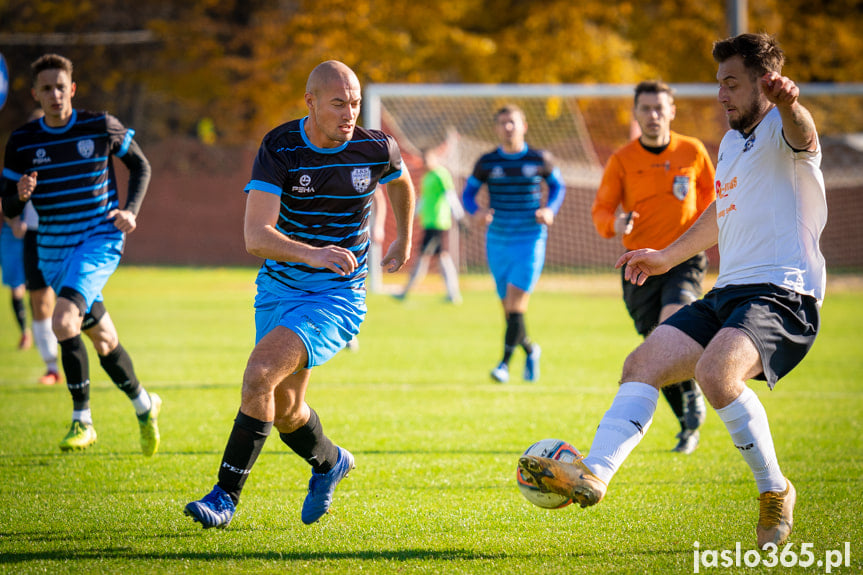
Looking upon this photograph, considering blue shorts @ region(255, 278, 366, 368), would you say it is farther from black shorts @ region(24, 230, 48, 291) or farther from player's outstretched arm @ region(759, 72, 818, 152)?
black shorts @ region(24, 230, 48, 291)

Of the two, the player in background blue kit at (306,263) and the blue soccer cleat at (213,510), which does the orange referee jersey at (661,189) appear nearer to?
the player in background blue kit at (306,263)

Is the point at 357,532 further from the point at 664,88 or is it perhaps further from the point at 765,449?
the point at 664,88

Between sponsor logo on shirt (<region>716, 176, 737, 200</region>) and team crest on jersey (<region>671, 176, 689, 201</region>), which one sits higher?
sponsor logo on shirt (<region>716, 176, 737, 200</region>)

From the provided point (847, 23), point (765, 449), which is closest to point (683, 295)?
point (765, 449)

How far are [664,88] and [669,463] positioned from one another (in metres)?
2.50

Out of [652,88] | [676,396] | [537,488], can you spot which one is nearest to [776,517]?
[537,488]

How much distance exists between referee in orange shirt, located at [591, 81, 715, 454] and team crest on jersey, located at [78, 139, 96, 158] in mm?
3469

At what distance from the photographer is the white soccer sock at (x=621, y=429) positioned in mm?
3768

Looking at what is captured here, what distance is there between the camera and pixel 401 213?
16.3 feet

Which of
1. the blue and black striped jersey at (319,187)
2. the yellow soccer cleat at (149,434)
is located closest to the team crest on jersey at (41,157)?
the yellow soccer cleat at (149,434)

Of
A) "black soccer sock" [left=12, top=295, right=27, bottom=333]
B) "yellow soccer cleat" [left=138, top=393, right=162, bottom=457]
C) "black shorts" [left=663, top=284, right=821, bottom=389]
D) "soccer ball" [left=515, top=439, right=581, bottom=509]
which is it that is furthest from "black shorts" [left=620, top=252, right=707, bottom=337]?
"black soccer sock" [left=12, top=295, right=27, bottom=333]

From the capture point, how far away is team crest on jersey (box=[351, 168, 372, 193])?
446 centimetres

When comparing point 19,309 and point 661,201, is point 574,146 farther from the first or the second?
point 661,201

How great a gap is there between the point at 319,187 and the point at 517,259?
4940 mm
